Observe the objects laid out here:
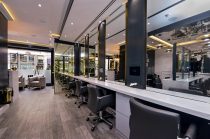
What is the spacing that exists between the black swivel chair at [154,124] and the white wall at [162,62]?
2.48 meters

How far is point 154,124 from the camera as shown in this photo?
38.5 inches

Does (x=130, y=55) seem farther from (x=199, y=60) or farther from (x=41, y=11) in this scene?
(x=41, y=11)

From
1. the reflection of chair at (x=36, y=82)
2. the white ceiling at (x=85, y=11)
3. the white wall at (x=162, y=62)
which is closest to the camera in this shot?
the white ceiling at (x=85, y=11)

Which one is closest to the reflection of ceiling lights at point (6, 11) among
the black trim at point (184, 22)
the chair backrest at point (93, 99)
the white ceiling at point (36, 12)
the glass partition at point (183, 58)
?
the white ceiling at point (36, 12)

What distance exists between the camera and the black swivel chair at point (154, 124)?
2.90 feet

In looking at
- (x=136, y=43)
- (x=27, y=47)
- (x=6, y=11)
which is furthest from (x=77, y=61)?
(x=136, y=43)

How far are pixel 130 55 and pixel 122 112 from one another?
1.08 meters

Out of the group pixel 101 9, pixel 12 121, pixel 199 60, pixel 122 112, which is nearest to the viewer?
pixel 122 112

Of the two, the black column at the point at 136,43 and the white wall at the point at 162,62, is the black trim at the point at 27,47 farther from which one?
the black column at the point at 136,43

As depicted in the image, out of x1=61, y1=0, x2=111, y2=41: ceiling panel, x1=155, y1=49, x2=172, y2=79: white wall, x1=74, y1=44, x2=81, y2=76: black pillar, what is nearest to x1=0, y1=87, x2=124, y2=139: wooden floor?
x1=155, y1=49, x2=172, y2=79: white wall

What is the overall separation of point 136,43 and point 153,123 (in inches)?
63.8

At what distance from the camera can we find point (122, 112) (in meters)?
2.18

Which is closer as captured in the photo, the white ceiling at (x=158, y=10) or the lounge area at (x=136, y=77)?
the lounge area at (x=136, y=77)

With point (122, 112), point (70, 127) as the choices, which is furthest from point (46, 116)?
point (122, 112)
